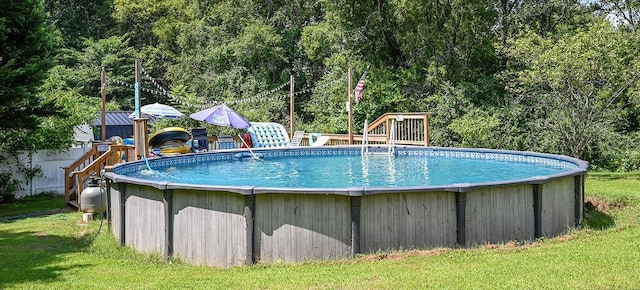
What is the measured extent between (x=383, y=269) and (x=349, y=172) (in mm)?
5921

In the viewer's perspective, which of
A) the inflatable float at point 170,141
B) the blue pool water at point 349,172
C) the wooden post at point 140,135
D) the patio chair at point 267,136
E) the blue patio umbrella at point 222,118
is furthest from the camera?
the patio chair at point 267,136

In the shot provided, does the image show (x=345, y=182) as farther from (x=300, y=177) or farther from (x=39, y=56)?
(x=39, y=56)

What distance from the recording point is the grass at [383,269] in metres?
5.16

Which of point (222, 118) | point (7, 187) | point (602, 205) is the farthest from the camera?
point (222, 118)

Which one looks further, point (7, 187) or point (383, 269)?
point (7, 187)

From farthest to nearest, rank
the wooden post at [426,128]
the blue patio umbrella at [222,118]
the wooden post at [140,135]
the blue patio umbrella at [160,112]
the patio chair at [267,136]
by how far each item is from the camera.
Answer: the blue patio umbrella at [160,112] < the patio chair at [267,136] < the blue patio umbrella at [222,118] < the wooden post at [426,128] < the wooden post at [140,135]

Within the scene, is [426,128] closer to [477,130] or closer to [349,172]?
[477,130]

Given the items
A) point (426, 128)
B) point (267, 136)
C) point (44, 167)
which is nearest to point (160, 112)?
point (267, 136)

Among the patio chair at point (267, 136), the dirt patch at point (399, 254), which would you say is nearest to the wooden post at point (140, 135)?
the dirt patch at point (399, 254)

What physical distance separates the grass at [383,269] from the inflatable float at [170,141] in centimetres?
639

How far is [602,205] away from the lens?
32.9ft

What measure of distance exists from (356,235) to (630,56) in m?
12.3

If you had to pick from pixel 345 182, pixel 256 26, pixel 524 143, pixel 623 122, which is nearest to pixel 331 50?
pixel 256 26

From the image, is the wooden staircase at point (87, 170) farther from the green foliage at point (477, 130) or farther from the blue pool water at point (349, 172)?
the green foliage at point (477, 130)
